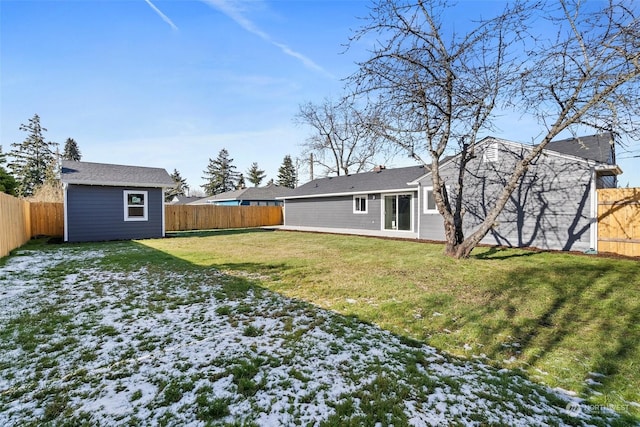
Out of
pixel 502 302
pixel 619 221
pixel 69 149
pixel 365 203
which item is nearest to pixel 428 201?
pixel 365 203

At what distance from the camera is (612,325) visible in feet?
12.1

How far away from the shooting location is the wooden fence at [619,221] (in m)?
7.81

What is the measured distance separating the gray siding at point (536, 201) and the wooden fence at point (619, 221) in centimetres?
31

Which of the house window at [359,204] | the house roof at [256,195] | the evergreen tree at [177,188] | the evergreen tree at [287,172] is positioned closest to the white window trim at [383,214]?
the house window at [359,204]

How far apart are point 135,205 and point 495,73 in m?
14.6

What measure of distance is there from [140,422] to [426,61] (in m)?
8.47

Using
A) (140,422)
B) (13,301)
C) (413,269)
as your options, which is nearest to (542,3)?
(413,269)

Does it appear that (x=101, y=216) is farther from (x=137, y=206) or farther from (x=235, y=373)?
(x=235, y=373)

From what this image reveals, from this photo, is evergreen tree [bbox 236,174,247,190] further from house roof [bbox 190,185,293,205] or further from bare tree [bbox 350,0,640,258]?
bare tree [bbox 350,0,640,258]

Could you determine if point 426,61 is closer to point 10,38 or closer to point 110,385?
point 110,385

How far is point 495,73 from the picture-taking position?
7316 millimetres

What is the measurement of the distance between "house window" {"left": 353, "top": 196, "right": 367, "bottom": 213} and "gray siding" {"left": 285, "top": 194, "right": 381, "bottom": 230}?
9.2 inches

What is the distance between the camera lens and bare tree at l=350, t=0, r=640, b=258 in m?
5.72

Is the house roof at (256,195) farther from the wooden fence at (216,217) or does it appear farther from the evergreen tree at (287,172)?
the evergreen tree at (287,172)
